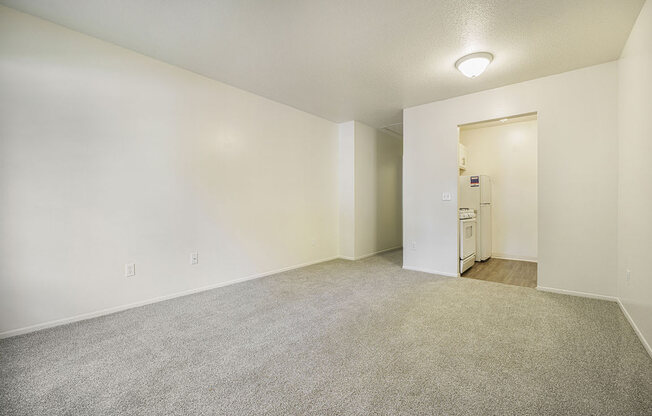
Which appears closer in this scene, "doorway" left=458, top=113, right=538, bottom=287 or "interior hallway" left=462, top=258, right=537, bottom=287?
"interior hallway" left=462, top=258, right=537, bottom=287

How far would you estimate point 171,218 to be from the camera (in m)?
3.01

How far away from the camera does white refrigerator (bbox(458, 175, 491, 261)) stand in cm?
486

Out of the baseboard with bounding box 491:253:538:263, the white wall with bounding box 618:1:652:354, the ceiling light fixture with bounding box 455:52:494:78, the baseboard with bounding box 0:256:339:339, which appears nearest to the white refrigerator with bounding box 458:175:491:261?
the baseboard with bounding box 491:253:538:263

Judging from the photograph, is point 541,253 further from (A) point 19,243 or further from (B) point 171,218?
(A) point 19,243

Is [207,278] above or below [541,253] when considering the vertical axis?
below

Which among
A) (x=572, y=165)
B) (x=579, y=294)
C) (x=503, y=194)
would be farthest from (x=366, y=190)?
(x=579, y=294)

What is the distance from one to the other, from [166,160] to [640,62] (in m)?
4.35

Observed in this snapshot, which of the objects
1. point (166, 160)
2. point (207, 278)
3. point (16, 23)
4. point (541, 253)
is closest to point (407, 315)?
point (541, 253)

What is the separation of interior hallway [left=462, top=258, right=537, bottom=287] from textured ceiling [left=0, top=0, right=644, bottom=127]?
2.57 metres

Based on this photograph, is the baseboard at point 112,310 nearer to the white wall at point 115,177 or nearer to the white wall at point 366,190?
the white wall at point 115,177

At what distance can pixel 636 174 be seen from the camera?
2.24m

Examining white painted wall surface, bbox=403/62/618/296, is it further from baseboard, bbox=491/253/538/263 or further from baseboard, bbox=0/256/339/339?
baseboard, bbox=0/256/339/339

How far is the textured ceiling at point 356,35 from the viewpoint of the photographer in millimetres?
2092

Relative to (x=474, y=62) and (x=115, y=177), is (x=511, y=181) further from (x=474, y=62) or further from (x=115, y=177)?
(x=115, y=177)
